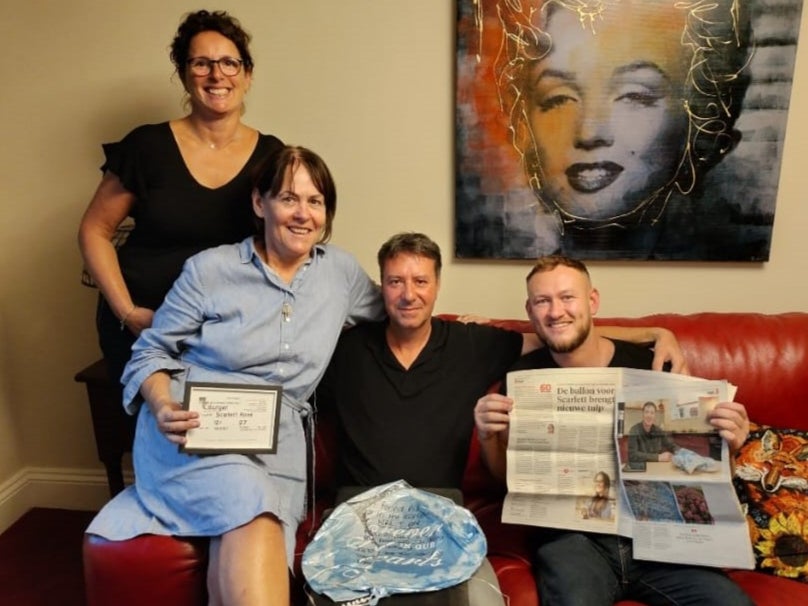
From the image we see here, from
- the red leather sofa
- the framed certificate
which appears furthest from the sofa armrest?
the framed certificate

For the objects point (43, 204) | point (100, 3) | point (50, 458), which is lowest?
point (50, 458)

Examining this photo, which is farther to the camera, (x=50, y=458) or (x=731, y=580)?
(x=50, y=458)

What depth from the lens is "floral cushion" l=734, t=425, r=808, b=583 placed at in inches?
59.5

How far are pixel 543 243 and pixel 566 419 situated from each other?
76cm

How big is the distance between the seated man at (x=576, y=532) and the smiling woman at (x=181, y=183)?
0.84m

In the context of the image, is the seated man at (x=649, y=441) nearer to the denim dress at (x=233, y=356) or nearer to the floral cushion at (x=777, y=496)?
the floral cushion at (x=777, y=496)

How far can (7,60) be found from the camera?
2213 millimetres

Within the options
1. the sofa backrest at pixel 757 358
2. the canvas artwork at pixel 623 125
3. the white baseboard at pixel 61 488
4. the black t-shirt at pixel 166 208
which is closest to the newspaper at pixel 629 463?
the sofa backrest at pixel 757 358

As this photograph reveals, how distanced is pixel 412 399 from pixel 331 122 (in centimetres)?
99

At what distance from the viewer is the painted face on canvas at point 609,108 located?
6.31ft

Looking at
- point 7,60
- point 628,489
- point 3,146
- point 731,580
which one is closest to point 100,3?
point 7,60

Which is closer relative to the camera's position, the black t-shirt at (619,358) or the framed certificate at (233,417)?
the framed certificate at (233,417)

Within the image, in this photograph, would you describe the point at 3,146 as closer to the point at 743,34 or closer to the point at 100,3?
the point at 100,3

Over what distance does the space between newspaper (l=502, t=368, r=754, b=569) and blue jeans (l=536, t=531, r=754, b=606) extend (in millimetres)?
33
